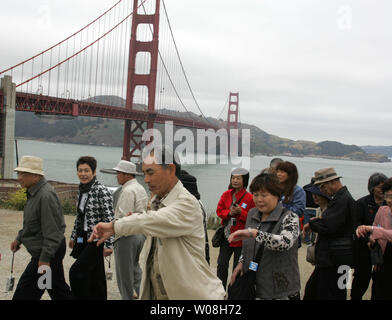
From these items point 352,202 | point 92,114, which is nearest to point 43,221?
point 352,202

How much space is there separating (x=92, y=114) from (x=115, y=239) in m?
25.4

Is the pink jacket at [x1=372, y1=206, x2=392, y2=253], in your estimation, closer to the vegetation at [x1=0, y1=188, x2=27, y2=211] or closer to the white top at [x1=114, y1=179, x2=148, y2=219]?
the white top at [x1=114, y1=179, x2=148, y2=219]

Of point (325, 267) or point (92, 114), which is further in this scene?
point (92, 114)

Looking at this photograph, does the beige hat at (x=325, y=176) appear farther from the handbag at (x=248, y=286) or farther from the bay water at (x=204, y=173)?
the bay water at (x=204, y=173)

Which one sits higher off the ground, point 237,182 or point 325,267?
point 237,182

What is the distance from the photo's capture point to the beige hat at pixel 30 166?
3.10 m

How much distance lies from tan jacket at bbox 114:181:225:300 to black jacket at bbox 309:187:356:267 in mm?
1079

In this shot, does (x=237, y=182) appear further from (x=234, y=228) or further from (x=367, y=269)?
(x=367, y=269)

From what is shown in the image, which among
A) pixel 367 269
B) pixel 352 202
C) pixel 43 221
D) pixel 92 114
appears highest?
pixel 92 114

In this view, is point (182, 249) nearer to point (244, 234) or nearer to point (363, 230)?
point (244, 234)

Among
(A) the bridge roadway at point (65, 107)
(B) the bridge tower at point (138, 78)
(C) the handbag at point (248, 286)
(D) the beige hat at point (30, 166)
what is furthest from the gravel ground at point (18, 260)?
(B) the bridge tower at point (138, 78)

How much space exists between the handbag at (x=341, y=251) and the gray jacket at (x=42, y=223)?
6.01 feet

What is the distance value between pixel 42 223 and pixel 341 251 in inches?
78.6
